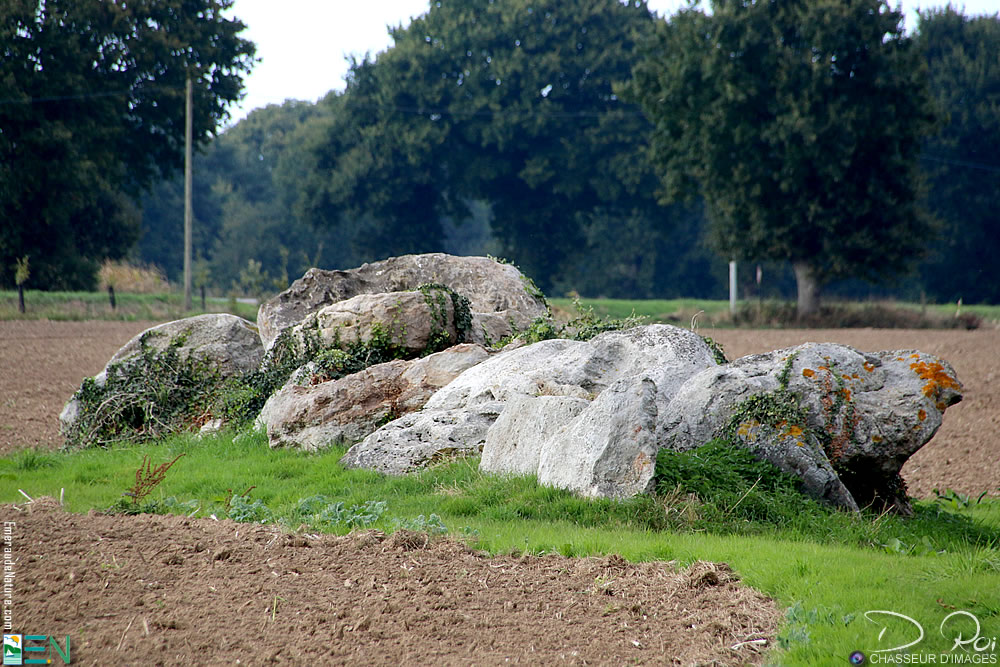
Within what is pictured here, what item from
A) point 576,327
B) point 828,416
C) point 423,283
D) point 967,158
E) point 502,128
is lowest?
point 828,416

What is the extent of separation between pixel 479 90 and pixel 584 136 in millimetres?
7265

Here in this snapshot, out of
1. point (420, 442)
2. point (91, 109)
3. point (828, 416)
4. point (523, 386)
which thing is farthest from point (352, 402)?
point (91, 109)

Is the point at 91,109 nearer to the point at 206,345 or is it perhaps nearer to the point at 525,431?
the point at 206,345

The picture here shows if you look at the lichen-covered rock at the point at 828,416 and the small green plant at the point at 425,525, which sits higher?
the lichen-covered rock at the point at 828,416

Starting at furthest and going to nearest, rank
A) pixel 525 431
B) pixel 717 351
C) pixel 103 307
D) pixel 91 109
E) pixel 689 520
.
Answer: pixel 91 109
pixel 103 307
pixel 717 351
pixel 525 431
pixel 689 520

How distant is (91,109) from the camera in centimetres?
4072

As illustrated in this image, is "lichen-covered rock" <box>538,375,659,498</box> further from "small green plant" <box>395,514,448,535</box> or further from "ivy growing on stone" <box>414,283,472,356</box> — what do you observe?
"ivy growing on stone" <box>414,283,472,356</box>

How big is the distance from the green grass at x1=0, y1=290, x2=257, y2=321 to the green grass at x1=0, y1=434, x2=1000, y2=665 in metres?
21.7

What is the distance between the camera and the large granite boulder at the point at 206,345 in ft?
A: 41.8

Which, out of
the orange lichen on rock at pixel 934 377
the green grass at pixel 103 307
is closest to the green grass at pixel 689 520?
the orange lichen on rock at pixel 934 377

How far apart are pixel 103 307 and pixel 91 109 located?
43.4ft

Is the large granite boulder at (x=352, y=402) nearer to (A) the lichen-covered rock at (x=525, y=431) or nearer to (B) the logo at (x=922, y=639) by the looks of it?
(A) the lichen-covered rock at (x=525, y=431)

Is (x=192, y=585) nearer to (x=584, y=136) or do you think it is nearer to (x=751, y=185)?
(x=751, y=185)

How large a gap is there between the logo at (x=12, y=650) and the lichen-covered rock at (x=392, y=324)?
771 centimetres
